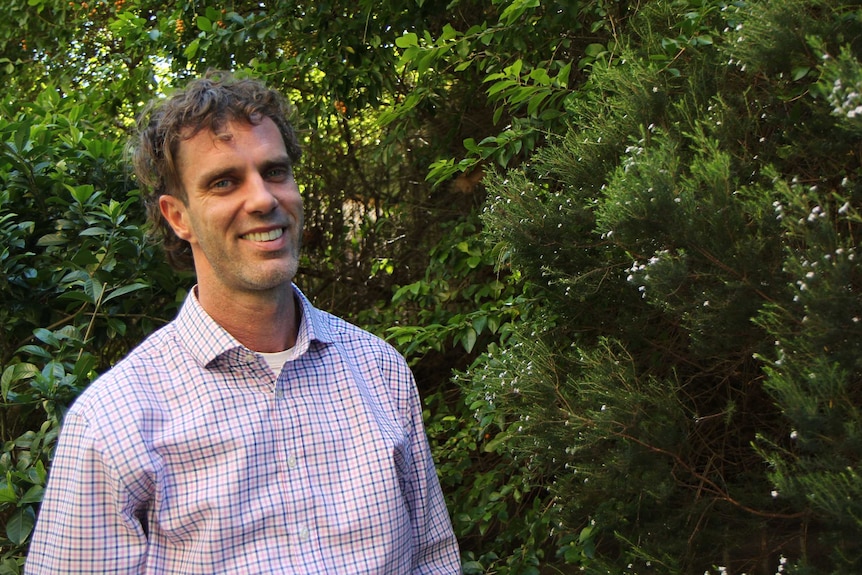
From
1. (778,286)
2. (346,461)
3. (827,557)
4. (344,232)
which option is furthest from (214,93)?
(344,232)

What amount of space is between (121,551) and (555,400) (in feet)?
4.18

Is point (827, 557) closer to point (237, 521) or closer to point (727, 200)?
point (727, 200)

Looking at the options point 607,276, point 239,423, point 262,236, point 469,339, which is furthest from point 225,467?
point 469,339

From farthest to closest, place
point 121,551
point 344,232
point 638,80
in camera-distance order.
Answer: point 344,232
point 638,80
point 121,551

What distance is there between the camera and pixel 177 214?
2338 mm

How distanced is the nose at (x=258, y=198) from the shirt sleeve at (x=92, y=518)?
A: 585 millimetres

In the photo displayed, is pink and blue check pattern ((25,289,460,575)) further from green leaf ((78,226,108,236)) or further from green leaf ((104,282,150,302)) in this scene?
green leaf ((78,226,108,236))

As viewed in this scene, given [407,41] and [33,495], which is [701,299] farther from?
[33,495]

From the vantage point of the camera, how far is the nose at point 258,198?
7.07 feet

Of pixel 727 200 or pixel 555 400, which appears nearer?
pixel 727 200

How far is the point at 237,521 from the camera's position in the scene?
1.99 metres

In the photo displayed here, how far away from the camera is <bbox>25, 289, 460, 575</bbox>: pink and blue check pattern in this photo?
1.93 m

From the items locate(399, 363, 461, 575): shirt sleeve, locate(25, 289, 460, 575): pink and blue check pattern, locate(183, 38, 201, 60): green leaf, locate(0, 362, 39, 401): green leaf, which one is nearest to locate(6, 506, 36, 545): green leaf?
locate(0, 362, 39, 401): green leaf

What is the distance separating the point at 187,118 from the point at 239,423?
0.72 metres
